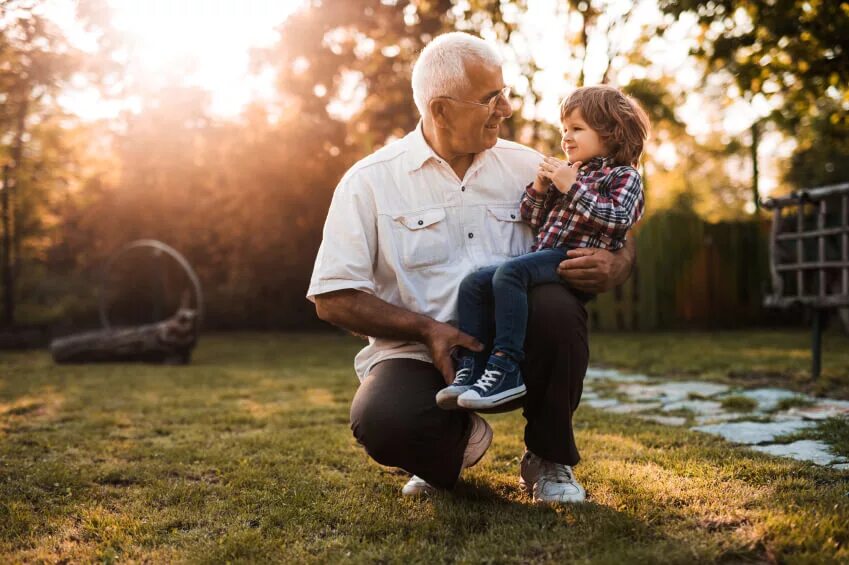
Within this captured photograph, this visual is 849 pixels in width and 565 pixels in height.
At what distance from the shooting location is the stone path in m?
3.27

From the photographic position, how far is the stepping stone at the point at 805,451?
9.68 ft

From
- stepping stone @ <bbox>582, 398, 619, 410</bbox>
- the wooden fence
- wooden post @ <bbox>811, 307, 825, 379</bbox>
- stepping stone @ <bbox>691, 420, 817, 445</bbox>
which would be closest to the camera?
stepping stone @ <bbox>691, 420, 817, 445</bbox>

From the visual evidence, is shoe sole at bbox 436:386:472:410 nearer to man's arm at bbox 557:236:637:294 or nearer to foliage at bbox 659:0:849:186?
man's arm at bbox 557:236:637:294

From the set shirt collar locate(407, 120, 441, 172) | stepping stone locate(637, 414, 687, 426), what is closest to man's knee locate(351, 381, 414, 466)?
shirt collar locate(407, 120, 441, 172)

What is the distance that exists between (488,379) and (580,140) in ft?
3.44

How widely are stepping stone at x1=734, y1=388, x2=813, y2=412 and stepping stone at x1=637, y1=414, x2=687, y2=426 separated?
48 centimetres

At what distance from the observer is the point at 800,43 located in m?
6.99

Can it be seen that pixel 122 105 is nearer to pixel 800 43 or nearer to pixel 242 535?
pixel 800 43

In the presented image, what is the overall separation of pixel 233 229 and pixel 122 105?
4.93m

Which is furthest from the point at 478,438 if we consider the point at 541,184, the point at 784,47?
the point at 784,47

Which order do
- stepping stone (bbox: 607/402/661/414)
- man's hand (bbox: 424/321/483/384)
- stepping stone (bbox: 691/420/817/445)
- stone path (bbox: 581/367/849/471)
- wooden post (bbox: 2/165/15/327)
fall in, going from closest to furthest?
man's hand (bbox: 424/321/483/384) → stone path (bbox: 581/367/849/471) → stepping stone (bbox: 691/420/817/445) → stepping stone (bbox: 607/402/661/414) → wooden post (bbox: 2/165/15/327)

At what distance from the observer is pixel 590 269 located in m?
2.71

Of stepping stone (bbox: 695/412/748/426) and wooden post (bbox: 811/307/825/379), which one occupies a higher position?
wooden post (bbox: 811/307/825/379)

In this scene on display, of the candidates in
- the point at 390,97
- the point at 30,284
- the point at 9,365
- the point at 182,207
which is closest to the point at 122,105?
the point at 182,207
